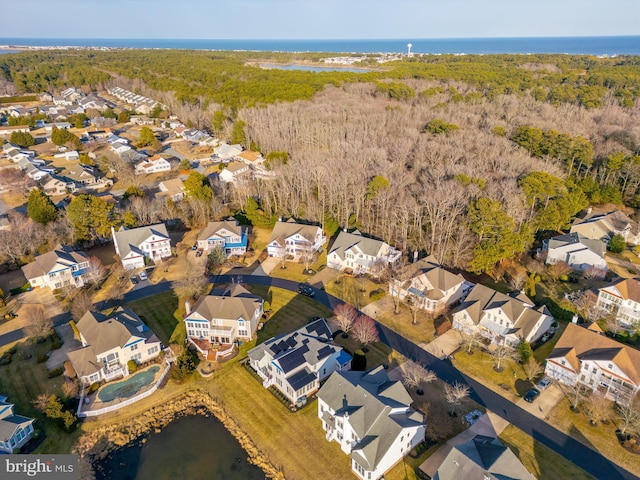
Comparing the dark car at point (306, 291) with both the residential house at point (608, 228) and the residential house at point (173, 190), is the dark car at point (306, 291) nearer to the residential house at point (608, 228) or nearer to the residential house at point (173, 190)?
the residential house at point (173, 190)

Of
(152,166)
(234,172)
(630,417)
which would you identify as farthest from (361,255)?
(152,166)

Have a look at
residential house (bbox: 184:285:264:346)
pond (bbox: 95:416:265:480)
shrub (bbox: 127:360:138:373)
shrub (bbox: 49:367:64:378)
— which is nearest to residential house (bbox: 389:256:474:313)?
residential house (bbox: 184:285:264:346)

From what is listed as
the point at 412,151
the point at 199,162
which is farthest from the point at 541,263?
the point at 199,162

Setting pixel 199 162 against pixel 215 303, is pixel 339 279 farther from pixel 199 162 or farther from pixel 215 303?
pixel 199 162

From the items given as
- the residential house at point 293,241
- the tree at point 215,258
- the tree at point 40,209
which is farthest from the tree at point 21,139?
the residential house at point 293,241

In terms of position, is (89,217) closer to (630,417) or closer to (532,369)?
(532,369)

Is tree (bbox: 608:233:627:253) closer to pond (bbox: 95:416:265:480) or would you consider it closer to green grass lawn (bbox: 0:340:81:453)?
pond (bbox: 95:416:265:480)

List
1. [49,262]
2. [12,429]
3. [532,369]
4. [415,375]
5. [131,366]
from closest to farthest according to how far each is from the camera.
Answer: [12,429]
[415,375]
[532,369]
[131,366]
[49,262]
